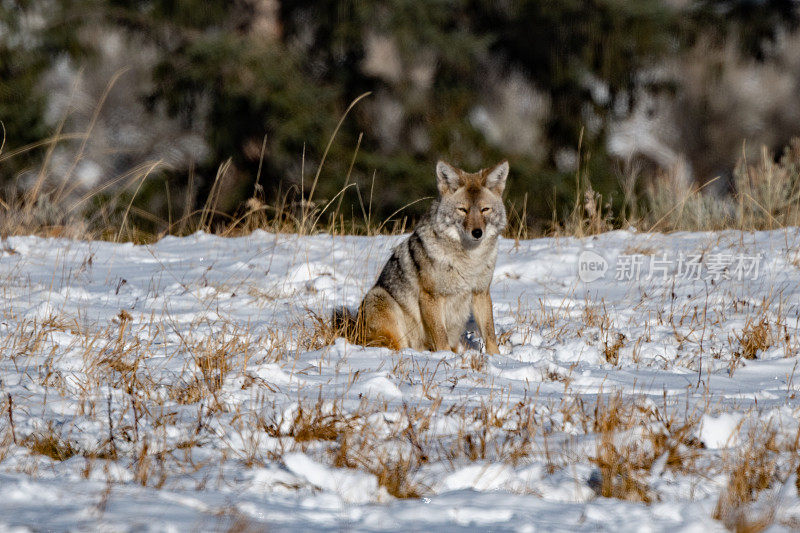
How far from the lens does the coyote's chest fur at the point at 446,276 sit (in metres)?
5.35

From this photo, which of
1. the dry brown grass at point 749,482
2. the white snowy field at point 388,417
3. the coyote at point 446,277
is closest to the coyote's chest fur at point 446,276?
the coyote at point 446,277

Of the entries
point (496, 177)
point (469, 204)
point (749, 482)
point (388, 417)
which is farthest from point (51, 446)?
point (496, 177)

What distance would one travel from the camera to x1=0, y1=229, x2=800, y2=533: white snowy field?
2303mm

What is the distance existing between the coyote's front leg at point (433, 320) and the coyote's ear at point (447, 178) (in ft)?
2.47

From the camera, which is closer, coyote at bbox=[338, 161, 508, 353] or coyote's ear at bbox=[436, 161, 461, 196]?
coyote at bbox=[338, 161, 508, 353]

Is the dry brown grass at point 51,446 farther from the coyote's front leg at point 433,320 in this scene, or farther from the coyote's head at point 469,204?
the coyote's head at point 469,204

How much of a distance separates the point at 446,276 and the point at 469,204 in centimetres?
52

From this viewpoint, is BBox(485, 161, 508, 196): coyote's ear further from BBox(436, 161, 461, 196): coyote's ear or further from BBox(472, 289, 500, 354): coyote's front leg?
BBox(472, 289, 500, 354): coyote's front leg

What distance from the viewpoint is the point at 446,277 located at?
17.6ft

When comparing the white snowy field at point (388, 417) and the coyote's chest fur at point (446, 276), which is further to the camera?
the coyote's chest fur at point (446, 276)

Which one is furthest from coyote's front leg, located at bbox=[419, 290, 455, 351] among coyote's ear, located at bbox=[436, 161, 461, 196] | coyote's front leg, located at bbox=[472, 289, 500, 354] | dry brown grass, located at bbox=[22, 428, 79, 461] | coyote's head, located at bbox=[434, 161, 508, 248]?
dry brown grass, located at bbox=[22, 428, 79, 461]

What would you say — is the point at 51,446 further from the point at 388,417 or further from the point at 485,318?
the point at 485,318

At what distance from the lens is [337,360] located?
436cm

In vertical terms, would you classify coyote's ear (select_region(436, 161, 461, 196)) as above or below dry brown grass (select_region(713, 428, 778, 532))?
above
